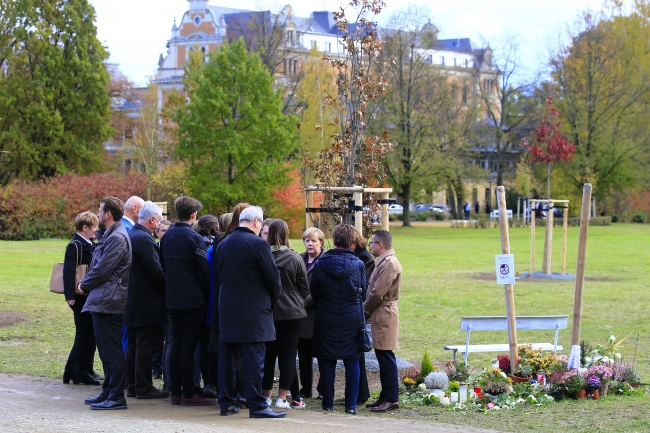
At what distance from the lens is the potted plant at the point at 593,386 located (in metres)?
9.18

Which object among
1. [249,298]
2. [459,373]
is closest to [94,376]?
[249,298]

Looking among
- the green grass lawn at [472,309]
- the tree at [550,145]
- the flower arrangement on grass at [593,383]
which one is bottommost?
the green grass lawn at [472,309]

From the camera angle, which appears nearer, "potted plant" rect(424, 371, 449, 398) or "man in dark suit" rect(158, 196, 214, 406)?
"man in dark suit" rect(158, 196, 214, 406)

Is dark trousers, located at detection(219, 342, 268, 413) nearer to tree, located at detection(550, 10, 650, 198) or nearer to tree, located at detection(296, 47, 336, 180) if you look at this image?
tree, located at detection(296, 47, 336, 180)

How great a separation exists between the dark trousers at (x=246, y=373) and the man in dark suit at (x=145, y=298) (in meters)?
1.02

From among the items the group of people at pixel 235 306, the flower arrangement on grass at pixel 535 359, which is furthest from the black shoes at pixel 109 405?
the flower arrangement on grass at pixel 535 359

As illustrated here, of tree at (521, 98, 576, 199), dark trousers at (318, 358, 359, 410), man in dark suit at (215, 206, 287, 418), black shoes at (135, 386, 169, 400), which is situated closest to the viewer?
man in dark suit at (215, 206, 287, 418)

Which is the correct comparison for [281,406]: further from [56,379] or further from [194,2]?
[194,2]

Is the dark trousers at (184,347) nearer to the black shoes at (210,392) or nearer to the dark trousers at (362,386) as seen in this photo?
the black shoes at (210,392)

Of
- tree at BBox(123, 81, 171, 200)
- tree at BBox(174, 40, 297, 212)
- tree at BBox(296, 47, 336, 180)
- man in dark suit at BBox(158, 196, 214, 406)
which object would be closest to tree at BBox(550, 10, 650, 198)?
tree at BBox(296, 47, 336, 180)

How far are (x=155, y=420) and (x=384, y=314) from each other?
256 centimetres

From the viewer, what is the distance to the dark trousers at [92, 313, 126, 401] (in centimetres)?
866

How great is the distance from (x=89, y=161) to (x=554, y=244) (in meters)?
26.9

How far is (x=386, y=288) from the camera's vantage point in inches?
360
